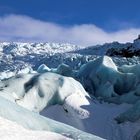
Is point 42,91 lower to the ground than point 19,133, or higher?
lower

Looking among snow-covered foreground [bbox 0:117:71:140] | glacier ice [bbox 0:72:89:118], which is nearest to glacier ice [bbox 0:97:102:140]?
snow-covered foreground [bbox 0:117:71:140]

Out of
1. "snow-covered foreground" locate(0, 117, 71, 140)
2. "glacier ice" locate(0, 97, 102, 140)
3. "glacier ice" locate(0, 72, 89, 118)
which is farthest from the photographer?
"glacier ice" locate(0, 72, 89, 118)

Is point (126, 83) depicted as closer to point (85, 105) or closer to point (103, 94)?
point (103, 94)

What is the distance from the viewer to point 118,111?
8.45 m

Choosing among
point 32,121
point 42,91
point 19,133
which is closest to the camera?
point 19,133

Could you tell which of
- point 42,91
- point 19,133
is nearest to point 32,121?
point 19,133

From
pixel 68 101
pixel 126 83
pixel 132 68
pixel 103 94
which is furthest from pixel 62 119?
pixel 132 68

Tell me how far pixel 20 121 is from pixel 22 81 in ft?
16.4

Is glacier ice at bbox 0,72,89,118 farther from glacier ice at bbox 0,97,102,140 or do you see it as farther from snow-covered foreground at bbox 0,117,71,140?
snow-covered foreground at bbox 0,117,71,140

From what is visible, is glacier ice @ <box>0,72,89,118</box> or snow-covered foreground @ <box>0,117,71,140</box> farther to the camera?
glacier ice @ <box>0,72,89,118</box>

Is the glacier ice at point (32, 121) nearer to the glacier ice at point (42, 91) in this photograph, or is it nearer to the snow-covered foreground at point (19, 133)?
the snow-covered foreground at point (19, 133)

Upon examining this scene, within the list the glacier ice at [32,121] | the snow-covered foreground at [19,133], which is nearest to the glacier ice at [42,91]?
the glacier ice at [32,121]

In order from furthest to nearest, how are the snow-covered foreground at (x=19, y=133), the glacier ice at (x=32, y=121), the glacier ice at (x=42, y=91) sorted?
the glacier ice at (x=42, y=91), the glacier ice at (x=32, y=121), the snow-covered foreground at (x=19, y=133)

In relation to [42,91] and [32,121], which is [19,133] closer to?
[32,121]
